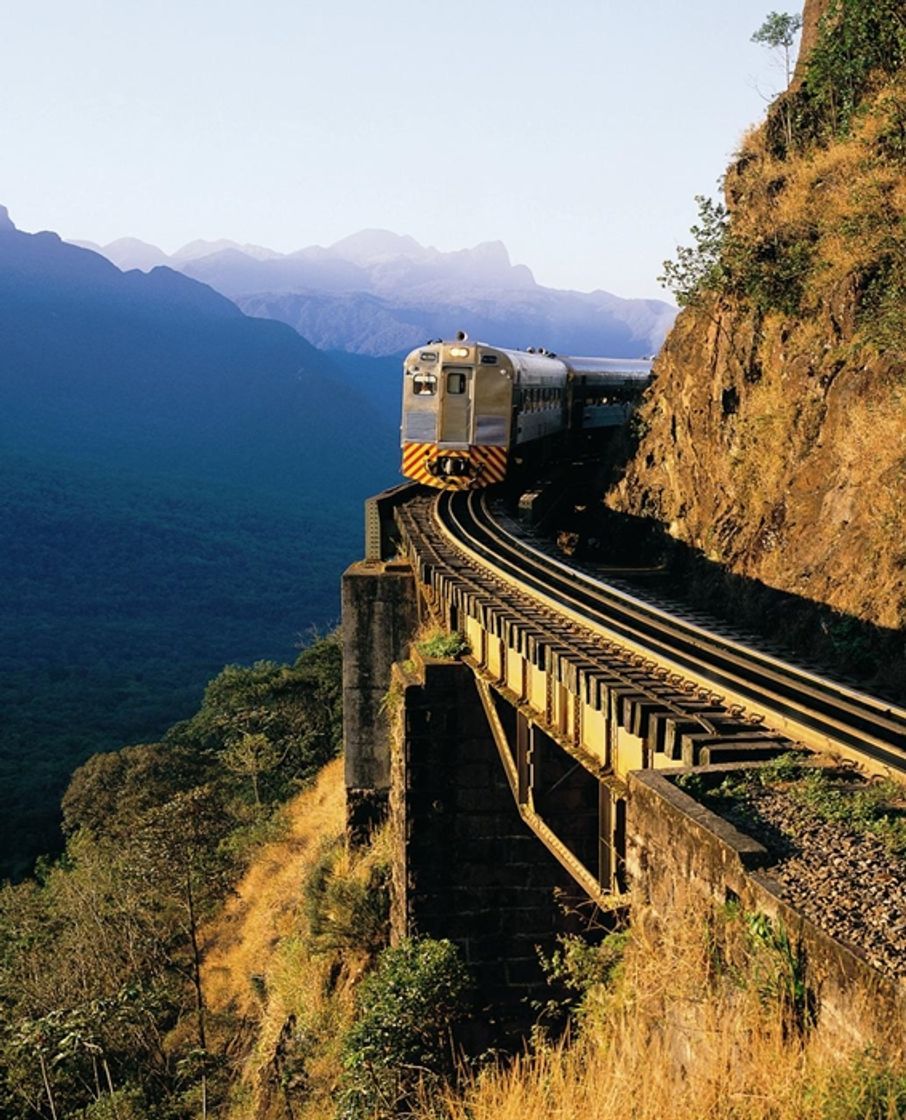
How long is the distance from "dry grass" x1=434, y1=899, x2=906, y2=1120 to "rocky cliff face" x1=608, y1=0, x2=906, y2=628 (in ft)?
33.2

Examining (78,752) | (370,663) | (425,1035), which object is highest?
(370,663)

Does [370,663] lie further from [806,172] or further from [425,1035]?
[806,172]

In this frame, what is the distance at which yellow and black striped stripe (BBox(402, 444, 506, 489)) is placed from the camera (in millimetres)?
24906

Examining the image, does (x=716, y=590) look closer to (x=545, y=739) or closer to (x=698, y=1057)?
(x=545, y=739)

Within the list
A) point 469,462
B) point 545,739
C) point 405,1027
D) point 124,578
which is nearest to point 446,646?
point 545,739

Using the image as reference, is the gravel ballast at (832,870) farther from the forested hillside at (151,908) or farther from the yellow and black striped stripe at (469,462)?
the yellow and black striped stripe at (469,462)

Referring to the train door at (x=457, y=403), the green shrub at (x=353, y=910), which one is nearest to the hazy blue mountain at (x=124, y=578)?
the green shrub at (x=353, y=910)

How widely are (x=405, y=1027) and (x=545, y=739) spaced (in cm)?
390

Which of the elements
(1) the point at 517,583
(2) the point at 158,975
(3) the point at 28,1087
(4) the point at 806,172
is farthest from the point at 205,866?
(4) the point at 806,172

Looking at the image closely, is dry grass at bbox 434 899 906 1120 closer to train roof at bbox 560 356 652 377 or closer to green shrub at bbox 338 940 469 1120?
green shrub at bbox 338 940 469 1120

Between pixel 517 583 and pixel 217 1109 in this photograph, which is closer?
pixel 517 583

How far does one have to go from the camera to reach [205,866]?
27.2 m

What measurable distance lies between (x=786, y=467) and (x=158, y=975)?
19309 millimetres

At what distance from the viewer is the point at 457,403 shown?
24625 mm
